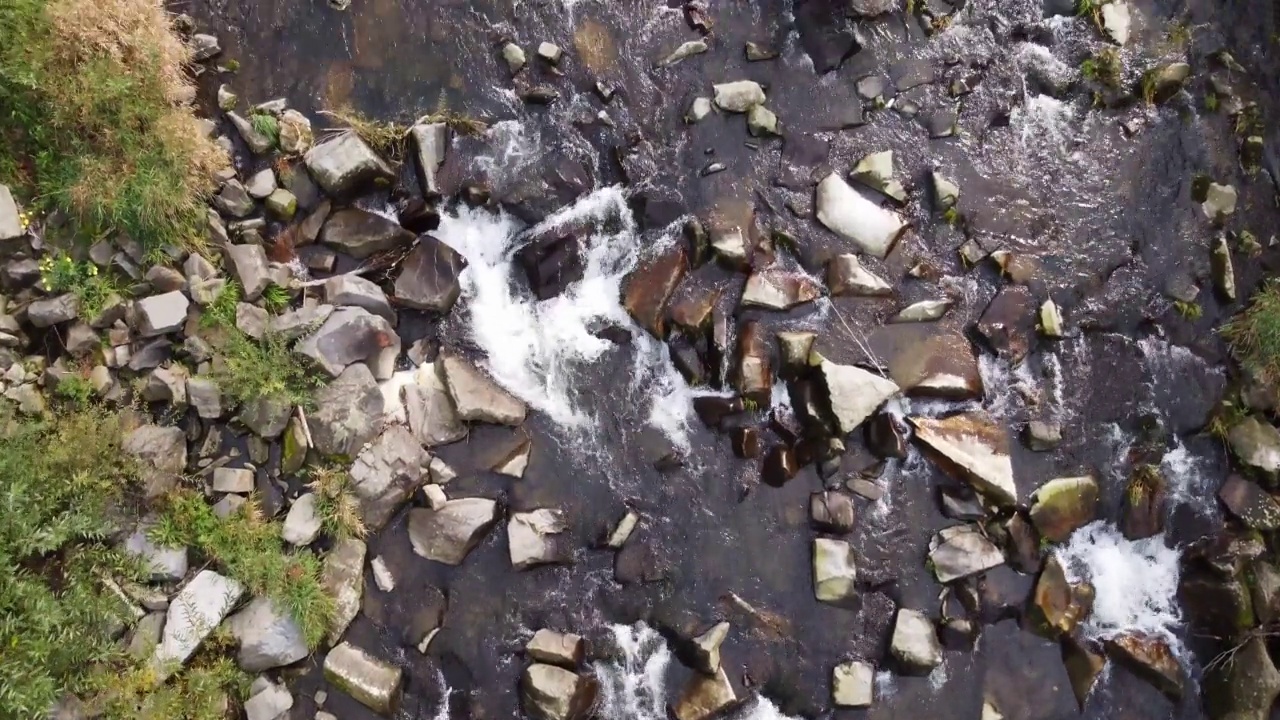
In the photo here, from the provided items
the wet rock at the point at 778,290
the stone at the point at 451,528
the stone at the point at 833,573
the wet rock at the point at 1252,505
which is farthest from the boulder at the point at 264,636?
the wet rock at the point at 1252,505

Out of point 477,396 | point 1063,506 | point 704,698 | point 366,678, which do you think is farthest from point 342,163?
point 1063,506

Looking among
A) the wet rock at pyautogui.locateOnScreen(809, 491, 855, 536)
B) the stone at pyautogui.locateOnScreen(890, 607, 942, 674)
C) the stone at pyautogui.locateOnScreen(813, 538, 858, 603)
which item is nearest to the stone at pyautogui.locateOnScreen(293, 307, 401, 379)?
the wet rock at pyautogui.locateOnScreen(809, 491, 855, 536)

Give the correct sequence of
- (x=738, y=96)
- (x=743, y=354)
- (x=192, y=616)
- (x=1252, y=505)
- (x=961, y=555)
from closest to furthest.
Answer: (x=192, y=616)
(x=961, y=555)
(x=743, y=354)
(x=1252, y=505)
(x=738, y=96)

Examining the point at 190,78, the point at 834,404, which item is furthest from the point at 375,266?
the point at 834,404

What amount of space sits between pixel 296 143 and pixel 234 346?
171 centimetres

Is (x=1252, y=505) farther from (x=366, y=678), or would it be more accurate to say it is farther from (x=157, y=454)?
(x=157, y=454)

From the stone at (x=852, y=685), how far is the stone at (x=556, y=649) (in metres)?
1.90

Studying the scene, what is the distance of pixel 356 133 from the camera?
269 inches

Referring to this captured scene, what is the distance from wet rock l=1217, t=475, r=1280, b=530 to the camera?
677 centimetres

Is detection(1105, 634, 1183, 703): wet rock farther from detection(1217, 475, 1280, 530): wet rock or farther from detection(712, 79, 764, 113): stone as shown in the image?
detection(712, 79, 764, 113): stone

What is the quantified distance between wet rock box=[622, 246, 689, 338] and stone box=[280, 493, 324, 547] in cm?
282

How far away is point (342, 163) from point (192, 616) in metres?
3.51

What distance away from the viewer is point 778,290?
6.87 m

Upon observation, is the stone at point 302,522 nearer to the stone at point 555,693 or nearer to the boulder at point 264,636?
the boulder at point 264,636
